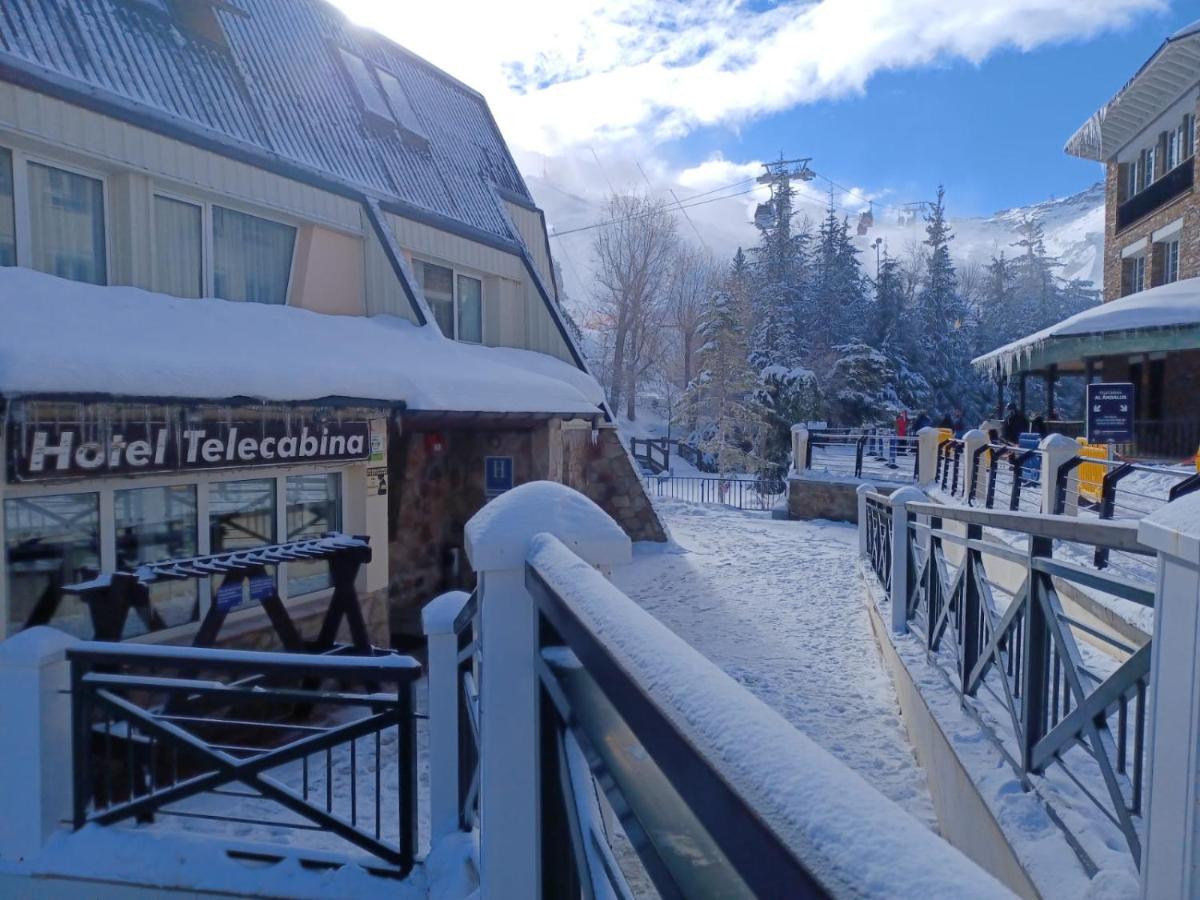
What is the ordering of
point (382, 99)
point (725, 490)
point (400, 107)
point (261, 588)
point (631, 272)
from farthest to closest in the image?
point (631, 272) → point (725, 490) → point (400, 107) → point (382, 99) → point (261, 588)

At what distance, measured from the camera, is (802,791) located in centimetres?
63

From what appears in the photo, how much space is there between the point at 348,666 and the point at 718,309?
80.0 ft

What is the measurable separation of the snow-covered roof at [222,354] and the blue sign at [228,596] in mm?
1406

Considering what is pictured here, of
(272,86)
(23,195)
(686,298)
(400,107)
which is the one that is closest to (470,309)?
(400,107)

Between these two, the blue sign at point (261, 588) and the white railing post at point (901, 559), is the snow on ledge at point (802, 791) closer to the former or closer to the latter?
the white railing post at point (901, 559)

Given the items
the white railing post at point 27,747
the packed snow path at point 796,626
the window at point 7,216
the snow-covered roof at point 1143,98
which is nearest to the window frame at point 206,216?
the window at point 7,216

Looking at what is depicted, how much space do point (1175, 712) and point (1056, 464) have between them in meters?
7.29

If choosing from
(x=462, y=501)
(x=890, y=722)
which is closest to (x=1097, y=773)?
(x=890, y=722)

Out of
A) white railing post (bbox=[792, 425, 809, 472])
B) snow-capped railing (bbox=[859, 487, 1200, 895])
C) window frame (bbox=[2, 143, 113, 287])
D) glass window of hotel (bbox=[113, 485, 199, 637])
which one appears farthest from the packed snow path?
window frame (bbox=[2, 143, 113, 287])

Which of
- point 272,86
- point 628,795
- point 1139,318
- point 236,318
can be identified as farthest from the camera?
point 1139,318

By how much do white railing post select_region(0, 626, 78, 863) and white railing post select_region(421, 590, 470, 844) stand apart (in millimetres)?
1758

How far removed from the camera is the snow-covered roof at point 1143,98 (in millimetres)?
13711

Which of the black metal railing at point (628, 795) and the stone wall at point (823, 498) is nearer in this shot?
the black metal railing at point (628, 795)

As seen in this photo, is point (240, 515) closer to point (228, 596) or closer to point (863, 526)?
point (228, 596)
